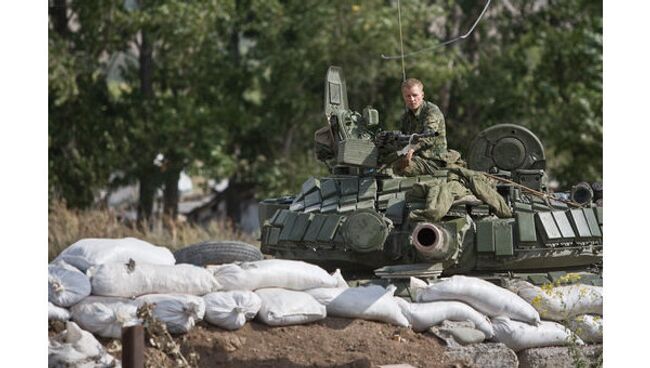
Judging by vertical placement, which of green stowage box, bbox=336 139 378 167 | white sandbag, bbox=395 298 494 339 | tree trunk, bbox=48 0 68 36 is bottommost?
white sandbag, bbox=395 298 494 339

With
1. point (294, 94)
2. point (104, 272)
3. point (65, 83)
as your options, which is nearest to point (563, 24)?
point (294, 94)

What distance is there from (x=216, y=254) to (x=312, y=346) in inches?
132

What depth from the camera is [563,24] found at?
32.0 m

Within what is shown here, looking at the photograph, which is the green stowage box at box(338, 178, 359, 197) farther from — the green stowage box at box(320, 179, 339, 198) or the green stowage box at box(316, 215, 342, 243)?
the green stowage box at box(316, 215, 342, 243)

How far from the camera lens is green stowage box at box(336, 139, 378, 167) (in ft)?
45.1

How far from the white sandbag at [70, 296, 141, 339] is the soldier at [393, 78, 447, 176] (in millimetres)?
3337

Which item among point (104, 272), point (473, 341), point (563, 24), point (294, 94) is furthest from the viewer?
point (563, 24)

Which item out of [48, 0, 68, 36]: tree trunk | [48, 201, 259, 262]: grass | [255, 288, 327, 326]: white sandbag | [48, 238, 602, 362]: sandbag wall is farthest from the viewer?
[48, 0, 68, 36]: tree trunk

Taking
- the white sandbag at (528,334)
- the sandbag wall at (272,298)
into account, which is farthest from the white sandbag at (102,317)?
the white sandbag at (528,334)

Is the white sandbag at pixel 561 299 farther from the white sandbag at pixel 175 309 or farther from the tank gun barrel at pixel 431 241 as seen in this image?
the white sandbag at pixel 175 309

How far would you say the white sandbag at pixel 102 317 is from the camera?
37.2ft

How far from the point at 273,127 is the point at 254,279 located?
17.5 metres

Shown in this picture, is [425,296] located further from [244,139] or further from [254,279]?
[244,139]

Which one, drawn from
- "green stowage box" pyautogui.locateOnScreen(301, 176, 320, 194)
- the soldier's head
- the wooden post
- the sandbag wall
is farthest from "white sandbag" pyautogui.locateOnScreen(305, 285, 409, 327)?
the wooden post
